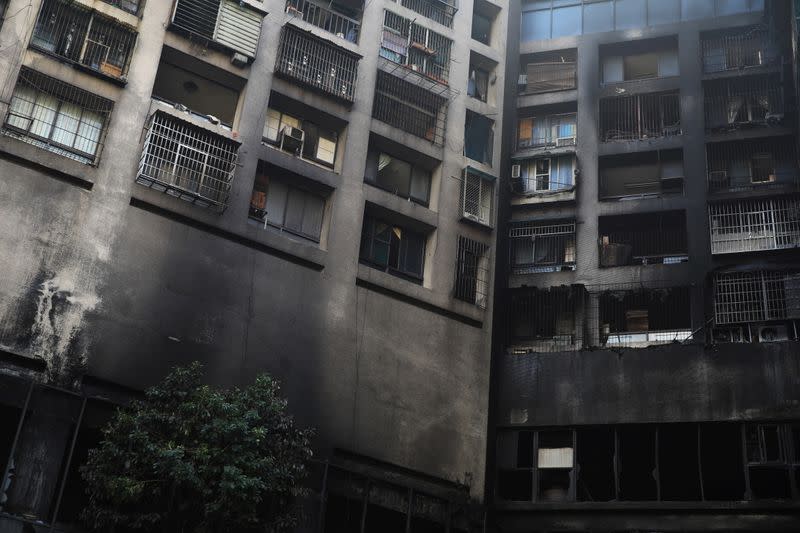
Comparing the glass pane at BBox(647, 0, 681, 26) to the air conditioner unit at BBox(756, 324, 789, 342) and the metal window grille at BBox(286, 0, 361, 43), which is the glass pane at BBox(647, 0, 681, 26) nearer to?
the metal window grille at BBox(286, 0, 361, 43)

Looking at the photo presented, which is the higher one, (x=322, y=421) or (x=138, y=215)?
(x=138, y=215)

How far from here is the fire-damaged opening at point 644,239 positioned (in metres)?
29.5

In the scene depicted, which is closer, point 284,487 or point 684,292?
point 284,487

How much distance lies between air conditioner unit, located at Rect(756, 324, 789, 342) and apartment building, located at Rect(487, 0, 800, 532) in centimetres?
4

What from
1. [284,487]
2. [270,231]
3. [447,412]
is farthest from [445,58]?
[284,487]

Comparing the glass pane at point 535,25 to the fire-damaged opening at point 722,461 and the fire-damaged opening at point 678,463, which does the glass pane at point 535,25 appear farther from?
the fire-damaged opening at point 722,461

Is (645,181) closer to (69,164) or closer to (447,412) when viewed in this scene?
(447,412)

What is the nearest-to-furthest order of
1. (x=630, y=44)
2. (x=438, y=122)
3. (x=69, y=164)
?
(x=69, y=164) → (x=438, y=122) → (x=630, y=44)

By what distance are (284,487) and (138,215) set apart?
826 cm

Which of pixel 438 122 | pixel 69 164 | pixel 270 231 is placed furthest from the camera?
pixel 438 122

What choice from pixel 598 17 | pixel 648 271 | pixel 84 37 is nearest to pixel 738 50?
pixel 598 17

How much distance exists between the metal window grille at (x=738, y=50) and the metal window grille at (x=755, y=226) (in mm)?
5093

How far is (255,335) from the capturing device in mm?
23859

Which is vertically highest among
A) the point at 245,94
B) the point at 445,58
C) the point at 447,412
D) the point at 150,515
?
the point at 445,58
